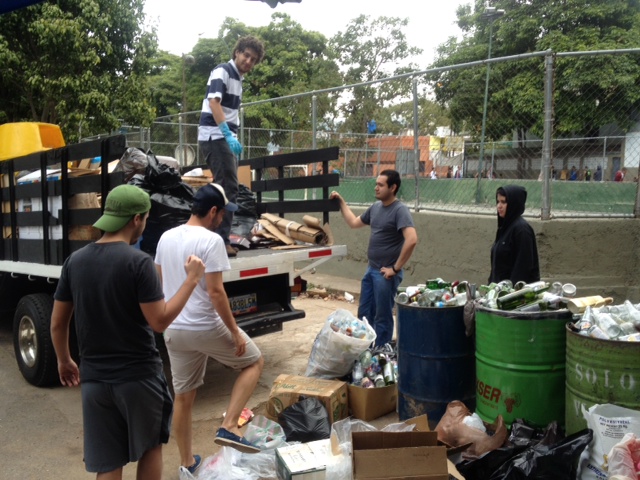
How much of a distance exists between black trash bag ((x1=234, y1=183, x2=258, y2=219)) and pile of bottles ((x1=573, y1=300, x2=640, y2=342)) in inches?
134

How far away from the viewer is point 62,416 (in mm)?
4520

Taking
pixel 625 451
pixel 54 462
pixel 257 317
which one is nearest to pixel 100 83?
pixel 257 317

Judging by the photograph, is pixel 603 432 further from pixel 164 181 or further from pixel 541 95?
pixel 541 95

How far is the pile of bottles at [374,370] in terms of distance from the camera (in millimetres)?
4391

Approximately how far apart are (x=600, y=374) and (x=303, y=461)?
63.0 inches

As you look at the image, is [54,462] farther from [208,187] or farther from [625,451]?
[625,451]

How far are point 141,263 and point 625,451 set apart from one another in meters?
2.30

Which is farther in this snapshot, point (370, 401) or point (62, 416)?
point (62, 416)

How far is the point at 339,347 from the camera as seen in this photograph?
441cm

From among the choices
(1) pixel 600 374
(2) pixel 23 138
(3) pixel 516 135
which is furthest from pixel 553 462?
(2) pixel 23 138

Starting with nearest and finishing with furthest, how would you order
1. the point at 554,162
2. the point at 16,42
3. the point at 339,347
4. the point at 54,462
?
the point at 54,462, the point at 339,347, the point at 554,162, the point at 16,42

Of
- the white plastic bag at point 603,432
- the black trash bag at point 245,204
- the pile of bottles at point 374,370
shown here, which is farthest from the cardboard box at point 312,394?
the black trash bag at point 245,204

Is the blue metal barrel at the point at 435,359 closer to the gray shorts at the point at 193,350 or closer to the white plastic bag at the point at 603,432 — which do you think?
the white plastic bag at the point at 603,432

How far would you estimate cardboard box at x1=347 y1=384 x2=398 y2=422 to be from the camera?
4.24 meters
